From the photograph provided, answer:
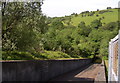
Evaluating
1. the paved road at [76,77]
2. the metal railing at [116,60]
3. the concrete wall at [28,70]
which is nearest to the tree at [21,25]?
the concrete wall at [28,70]

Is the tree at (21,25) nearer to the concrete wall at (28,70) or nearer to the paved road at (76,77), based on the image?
the concrete wall at (28,70)

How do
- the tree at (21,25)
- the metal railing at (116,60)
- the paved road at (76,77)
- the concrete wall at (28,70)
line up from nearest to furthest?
the metal railing at (116,60)
the concrete wall at (28,70)
the tree at (21,25)
the paved road at (76,77)

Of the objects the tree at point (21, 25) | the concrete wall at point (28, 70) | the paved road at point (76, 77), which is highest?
the tree at point (21, 25)

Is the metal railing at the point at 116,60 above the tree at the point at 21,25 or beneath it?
beneath

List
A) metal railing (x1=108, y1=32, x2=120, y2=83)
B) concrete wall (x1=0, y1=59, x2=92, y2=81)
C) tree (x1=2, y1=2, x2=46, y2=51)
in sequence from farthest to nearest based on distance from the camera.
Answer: tree (x1=2, y1=2, x2=46, y2=51) → concrete wall (x1=0, y1=59, x2=92, y2=81) → metal railing (x1=108, y1=32, x2=120, y2=83)

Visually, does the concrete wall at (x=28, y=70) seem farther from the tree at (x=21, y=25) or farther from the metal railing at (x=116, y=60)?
the metal railing at (x=116, y=60)

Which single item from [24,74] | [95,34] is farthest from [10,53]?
[95,34]

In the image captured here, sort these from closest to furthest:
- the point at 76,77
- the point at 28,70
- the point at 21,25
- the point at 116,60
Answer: the point at 116,60, the point at 28,70, the point at 21,25, the point at 76,77

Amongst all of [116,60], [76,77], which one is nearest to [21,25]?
[76,77]

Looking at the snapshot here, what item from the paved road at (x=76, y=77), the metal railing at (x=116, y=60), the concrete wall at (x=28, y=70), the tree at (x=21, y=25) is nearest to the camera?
the metal railing at (x=116, y=60)

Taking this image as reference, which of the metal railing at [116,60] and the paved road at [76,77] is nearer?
the metal railing at [116,60]

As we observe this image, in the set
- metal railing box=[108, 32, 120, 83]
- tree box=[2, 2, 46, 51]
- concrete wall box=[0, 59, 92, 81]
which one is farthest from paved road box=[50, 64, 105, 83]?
metal railing box=[108, 32, 120, 83]

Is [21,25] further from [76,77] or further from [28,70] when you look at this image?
[76,77]

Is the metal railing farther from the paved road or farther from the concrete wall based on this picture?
the paved road
